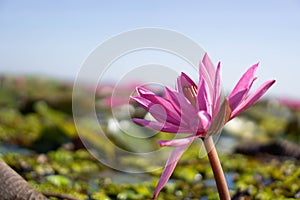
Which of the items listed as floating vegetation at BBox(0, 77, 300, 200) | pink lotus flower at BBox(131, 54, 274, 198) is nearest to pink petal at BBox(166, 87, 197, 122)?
pink lotus flower at BBox(131, 54, 274, 198)

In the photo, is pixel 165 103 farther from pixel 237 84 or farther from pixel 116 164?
pixel 116 164

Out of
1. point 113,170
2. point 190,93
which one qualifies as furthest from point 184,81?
point 113,170

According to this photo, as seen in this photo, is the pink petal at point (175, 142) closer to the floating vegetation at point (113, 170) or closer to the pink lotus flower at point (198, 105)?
the pink lotus flower at point (198, 105)

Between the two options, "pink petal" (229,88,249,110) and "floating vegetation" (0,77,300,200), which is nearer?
"pink petal" (229,88,249,110)

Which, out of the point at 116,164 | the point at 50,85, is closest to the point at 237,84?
the point at 116,164

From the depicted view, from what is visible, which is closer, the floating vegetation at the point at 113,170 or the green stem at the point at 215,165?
the green stem at the point at 215,165

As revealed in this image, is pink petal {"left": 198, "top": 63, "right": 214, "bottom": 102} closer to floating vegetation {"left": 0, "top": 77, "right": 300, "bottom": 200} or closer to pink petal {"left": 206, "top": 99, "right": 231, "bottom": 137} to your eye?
pink petal {"left": 206, "top": 99, "right": 231, "bottom": 137}

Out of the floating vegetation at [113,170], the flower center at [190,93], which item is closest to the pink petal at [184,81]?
the flower center at [190,93]

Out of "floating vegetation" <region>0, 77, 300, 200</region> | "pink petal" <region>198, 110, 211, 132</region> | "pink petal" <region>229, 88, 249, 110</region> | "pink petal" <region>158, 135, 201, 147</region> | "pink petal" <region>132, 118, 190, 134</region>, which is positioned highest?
"pink petal" <region>229, 88, 249, 110</region>

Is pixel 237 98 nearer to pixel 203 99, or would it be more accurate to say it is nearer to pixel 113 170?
pixel 203 99
